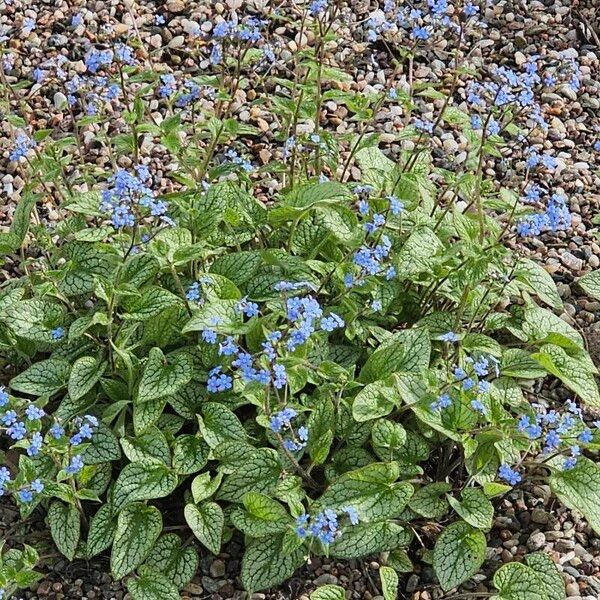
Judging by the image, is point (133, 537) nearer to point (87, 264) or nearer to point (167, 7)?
point (87, 264)

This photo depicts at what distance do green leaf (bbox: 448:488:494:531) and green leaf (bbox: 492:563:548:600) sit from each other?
0.16 metres

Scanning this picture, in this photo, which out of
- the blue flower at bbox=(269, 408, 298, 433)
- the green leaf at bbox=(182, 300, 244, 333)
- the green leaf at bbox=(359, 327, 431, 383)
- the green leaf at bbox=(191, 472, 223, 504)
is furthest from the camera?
the green leaf at bbox=(359, 327, 431, 383)

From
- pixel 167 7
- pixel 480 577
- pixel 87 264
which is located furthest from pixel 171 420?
pixel 167 7

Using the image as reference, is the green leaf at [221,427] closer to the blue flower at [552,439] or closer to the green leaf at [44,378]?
the green leaf at [44,378]

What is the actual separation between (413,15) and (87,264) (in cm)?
153

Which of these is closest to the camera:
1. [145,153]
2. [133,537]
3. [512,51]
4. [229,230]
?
[133,537]

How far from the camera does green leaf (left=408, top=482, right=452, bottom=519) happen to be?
3914 millimetres

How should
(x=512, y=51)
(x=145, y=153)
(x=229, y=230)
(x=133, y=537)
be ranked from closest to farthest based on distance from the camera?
(x=133, y=537)
(x=229, y=230)
(x=145, y=153)
(x=512, y=51)

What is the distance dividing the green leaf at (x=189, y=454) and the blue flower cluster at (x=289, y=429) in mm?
292

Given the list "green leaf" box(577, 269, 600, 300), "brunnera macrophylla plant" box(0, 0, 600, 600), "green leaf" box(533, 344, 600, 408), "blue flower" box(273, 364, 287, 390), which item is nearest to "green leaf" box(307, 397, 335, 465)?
"brunnera macrophylla plant" box(0, 0, 600, 600)

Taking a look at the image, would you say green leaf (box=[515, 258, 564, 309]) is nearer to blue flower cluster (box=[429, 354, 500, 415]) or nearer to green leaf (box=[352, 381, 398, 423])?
blue flower cluster (box=[429, 354, 500, 415])

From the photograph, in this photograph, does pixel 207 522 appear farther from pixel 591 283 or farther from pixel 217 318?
pixel 591 283

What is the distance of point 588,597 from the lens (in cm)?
394

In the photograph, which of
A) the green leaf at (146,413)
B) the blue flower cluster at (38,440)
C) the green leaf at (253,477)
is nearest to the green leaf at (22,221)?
the blue flower cluster at (38,440)
